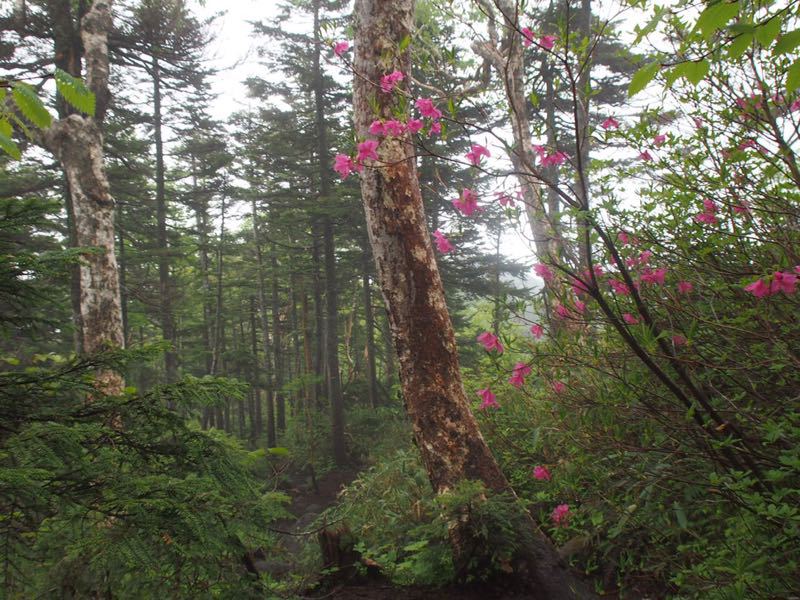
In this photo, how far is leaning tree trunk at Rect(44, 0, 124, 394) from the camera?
6312mm

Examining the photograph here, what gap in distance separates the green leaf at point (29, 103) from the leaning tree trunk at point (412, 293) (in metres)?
2.20

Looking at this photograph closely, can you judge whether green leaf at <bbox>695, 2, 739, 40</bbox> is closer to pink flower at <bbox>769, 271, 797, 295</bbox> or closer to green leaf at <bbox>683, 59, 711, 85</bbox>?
green leaf at <bbox>683, 59, 711, 85</bbox>

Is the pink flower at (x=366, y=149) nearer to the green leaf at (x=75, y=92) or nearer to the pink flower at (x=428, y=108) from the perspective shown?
the pink flower at (x=428, y=108)

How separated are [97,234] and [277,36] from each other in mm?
10837

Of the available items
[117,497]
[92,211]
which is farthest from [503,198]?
[92,211]

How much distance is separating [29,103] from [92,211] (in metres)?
6.15

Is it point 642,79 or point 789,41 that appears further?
point 642,79

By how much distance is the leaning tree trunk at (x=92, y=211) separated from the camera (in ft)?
20.7

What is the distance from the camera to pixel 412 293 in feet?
12.1

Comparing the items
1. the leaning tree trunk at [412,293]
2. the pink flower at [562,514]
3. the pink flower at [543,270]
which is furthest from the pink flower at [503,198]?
the pink flower at [562,514]

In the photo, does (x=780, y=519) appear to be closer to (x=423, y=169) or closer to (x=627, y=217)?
(x=627, y=217)

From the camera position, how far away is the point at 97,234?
21.6 feet

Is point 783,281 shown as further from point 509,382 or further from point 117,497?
point 117,497

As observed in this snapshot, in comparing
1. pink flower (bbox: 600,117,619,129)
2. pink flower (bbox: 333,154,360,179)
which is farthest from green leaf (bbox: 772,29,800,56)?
pink flower (bbox: 333,154,360,179)
